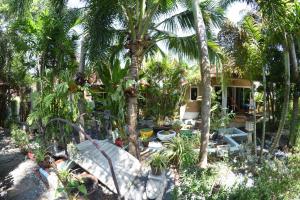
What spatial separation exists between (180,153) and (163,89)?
743 centimetres

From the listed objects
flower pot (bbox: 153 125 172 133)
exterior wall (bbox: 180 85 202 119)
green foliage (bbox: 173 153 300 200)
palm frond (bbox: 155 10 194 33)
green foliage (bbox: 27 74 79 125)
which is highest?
palm frond (bbox: 155 10 194 33)

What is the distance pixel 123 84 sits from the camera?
791 cm

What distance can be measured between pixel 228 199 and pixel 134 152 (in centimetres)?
366

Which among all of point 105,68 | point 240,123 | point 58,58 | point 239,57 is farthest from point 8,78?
point 240,123

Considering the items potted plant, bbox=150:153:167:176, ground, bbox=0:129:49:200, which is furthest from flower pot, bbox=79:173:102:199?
potted plant, bbox=150:153:167:176

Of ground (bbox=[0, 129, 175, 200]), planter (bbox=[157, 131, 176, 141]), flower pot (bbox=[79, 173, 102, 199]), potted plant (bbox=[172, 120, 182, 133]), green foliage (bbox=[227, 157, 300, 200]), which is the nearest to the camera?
green foliage (bbox=[227, 157, 300, 200])

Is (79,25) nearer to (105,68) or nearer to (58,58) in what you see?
(58,58)

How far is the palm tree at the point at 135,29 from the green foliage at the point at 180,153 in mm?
1108

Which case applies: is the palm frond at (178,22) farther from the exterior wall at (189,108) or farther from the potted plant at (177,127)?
the exterior wall at (189,108)

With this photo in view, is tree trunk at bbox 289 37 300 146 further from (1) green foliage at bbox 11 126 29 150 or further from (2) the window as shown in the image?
(1) green foliage at bbox 11 126 29 150

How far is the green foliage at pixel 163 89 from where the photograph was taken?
1441 cm

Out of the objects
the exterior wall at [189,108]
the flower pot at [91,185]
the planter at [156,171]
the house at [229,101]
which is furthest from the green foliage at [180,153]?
the exterior wall at [189,108]

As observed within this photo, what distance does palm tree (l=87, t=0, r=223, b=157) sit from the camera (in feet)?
26.2

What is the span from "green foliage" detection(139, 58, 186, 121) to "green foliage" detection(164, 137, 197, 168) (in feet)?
21.9
